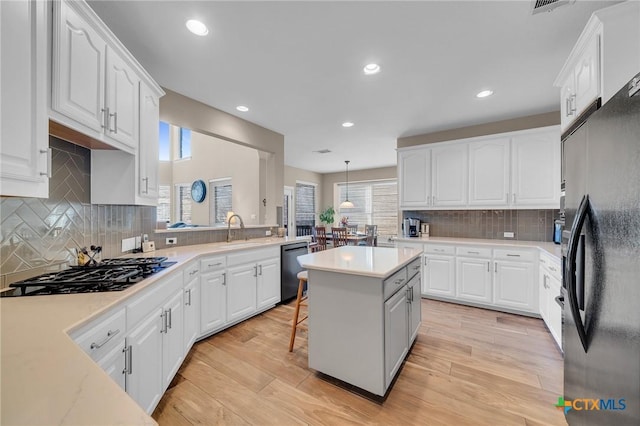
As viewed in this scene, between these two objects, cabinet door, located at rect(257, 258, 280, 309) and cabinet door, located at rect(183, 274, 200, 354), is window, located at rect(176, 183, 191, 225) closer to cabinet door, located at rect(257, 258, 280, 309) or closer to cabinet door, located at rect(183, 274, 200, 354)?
cabinet door, located at rect(257, 258, 280, 309)

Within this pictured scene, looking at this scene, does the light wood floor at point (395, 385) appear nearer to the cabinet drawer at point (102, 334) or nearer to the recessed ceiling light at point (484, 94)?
the cabinet drawer at point (102, 334)

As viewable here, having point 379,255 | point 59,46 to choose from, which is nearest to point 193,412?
point 379,255

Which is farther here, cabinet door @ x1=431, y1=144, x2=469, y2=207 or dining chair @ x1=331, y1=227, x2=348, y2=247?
dining chair @ x1=331, y1=227, x2=348, y2=247

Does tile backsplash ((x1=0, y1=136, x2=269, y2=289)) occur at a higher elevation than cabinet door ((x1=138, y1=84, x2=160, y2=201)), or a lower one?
lower

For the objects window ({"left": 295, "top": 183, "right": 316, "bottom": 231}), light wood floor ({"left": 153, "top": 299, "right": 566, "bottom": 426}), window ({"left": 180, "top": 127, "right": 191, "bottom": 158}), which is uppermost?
window ({"left": 180, "top": 127, "right": 191, "bottom": 158})

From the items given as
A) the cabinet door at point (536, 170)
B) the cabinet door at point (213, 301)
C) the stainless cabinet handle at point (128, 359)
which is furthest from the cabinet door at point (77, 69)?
the cabinet door at point (536, 170)

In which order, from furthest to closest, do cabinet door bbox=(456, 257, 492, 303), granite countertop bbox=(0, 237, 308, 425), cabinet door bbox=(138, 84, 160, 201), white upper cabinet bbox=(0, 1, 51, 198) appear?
cabinet door bbox=(456, 257, 492, 303) → cabinet door bbox=(138, 84, 160, 201) → white upper cabinet bbox=(0, 1, 51, 198) → granite countertop bbox=(0, 237, 308, 425)

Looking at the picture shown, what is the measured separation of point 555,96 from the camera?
9.72 ft

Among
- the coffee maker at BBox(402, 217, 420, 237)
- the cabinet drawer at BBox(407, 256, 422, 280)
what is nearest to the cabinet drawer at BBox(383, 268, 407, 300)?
the cabinet drawer at BBox(407, 256, 422, 280)

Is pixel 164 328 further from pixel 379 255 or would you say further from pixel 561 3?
pixel 561 3

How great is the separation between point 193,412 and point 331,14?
282cm

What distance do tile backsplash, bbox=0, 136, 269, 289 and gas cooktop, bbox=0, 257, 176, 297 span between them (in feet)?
0.39

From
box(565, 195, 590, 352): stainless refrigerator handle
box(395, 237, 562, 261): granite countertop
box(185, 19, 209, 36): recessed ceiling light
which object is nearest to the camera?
box(565, 195, 590, 352): stainless refrigerator handle

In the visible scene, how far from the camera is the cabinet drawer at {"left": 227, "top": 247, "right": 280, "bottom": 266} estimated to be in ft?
9.05
